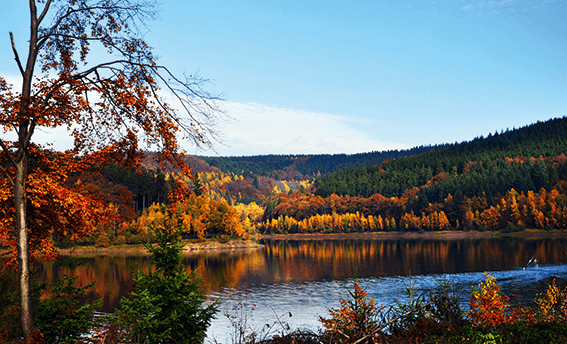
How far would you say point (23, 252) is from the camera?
493 inches

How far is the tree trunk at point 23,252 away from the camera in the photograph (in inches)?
492

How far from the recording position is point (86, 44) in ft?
47.7

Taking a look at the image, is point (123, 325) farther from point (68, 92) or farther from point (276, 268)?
point (276, 268)

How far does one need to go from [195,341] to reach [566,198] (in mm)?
155524

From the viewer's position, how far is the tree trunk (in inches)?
492

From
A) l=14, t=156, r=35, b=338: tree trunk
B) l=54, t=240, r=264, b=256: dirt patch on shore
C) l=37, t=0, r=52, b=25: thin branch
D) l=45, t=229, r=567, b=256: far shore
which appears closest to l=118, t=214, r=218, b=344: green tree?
l=14, t=156, r=35, b=338: tree trunk

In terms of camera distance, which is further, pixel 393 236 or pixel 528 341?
pixel 393 236

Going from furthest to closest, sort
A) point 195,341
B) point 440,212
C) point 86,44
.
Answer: point 440,212
point 195,341
point 86,44

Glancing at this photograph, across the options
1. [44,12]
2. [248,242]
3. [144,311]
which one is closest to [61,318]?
[144,311]

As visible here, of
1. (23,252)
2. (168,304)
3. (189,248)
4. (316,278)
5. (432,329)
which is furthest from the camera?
(189,248)

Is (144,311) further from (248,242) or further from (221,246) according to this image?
(248,242)

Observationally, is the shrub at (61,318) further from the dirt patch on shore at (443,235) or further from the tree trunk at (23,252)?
the dirt patch on shore at (443,235)

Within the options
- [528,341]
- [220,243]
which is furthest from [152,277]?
[220,243]

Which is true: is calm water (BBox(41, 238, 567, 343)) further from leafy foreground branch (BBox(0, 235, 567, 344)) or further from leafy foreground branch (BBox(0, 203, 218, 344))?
leafy foreground branch (BBox(0, 235, 567, 344))
